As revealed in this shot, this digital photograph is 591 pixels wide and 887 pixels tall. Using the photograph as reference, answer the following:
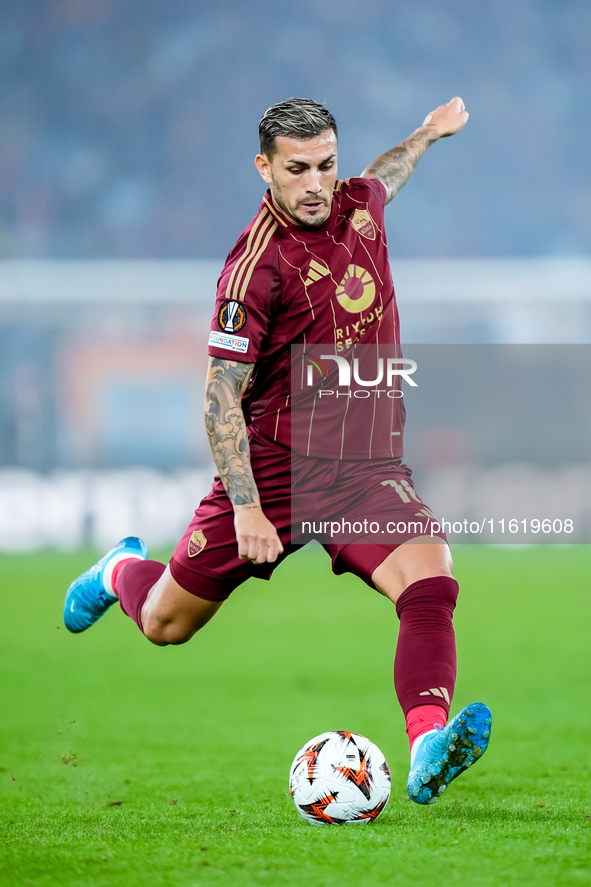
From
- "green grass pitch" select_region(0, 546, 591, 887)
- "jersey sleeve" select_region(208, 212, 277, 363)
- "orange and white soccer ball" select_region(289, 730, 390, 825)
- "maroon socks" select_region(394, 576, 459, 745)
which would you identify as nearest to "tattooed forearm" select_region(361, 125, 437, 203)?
"jersey sleeve" select_region(208, 212, 277, 363)

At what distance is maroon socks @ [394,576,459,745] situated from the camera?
3.02 metres

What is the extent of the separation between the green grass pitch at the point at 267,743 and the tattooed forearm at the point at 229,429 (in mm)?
1016

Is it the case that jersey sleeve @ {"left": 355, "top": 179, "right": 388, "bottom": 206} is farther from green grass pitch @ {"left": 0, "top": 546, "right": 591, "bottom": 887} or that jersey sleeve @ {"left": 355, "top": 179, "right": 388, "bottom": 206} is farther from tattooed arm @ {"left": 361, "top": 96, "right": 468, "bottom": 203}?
green grass pitch @ {"left": 0, "top": 546, "right": 591, "bottom": 887}

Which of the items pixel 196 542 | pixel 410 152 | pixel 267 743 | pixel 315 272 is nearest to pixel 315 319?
pixel 315 272

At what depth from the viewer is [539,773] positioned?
411 cm

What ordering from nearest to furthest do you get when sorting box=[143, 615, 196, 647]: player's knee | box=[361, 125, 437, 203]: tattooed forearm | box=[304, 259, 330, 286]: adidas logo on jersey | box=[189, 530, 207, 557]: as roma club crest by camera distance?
box=[304, 259, 330, 286]: adidas logo on jersey → box=[189, 530, 207, 557]: as roma club crest → box=[143, 615, 196, 647]: player's knee → box=[361, 125, 437, 203]: tattooed forearm

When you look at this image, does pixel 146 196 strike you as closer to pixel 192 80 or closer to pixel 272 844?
pixel 192 80

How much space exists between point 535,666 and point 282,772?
10.1ft

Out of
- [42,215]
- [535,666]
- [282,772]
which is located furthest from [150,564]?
[42,215]

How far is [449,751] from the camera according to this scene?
2.75 meters

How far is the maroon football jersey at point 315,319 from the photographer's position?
3383 millimetres

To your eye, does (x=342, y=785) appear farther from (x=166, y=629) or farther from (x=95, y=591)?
(x=95, y=591)

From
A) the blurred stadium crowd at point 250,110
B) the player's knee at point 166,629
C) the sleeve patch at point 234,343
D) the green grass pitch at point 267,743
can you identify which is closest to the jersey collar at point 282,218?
the sleeve patch at point 234,343

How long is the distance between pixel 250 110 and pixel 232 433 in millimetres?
22008
